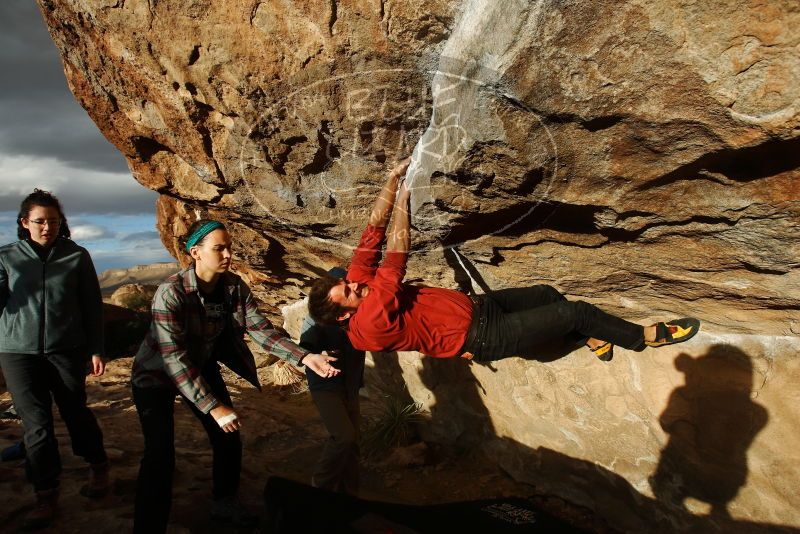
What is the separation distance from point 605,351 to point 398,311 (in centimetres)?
148

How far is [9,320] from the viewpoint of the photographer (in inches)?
115

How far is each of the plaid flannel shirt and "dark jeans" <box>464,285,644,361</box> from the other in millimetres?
1071

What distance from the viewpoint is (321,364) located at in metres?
2.87

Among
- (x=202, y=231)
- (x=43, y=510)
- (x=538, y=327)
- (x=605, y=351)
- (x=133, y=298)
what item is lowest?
(x=43, y=510)

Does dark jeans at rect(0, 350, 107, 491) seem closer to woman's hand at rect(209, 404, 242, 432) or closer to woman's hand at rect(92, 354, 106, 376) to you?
woman's hand at rect(92, 354, 106, 376)

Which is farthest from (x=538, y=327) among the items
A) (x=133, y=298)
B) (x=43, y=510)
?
(x=133, y=298)

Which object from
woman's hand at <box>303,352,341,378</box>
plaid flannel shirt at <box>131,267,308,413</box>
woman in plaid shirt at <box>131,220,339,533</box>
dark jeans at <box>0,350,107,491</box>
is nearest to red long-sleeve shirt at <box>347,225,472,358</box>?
woman's hand at <box>303,352,341,378</box>

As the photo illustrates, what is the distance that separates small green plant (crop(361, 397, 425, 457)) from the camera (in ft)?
17.0

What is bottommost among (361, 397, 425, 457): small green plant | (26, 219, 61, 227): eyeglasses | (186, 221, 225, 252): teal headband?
(361, 397, 425, 457): small green plant

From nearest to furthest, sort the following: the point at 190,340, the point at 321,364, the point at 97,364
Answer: the point at 190,340, the point at 321,364, the point at 97,364

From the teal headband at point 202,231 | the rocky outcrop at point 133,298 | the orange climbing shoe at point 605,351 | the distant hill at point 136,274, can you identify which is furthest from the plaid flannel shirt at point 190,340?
the distant hill at point 136,274

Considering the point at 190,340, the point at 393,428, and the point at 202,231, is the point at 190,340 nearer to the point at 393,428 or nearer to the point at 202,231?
the point at 202,231

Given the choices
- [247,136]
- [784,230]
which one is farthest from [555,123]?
[247,136]

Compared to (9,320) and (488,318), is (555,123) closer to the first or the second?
(488,318)
